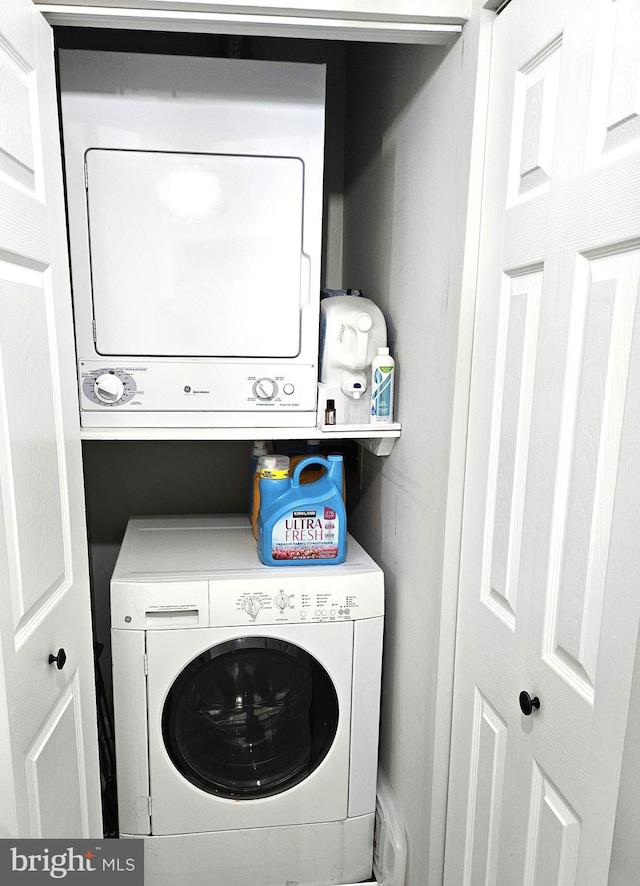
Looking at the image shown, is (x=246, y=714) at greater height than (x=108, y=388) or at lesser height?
lesser

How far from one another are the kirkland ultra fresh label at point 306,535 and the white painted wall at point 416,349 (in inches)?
7.2

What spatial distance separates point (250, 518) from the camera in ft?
6.95

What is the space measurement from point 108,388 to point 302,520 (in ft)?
1.95

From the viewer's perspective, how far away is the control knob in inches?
61.9

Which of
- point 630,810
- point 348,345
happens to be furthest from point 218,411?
point 630,810

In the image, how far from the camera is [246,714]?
1.73 m

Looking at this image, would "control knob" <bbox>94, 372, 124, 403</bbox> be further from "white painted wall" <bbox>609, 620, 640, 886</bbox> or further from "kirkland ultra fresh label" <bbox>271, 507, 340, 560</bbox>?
"white painted wall" <bbox>609, 620, 640, 886</bbox>

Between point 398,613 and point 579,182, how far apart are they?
1188 millimetres

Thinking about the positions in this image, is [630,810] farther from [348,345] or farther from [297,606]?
[348,345]

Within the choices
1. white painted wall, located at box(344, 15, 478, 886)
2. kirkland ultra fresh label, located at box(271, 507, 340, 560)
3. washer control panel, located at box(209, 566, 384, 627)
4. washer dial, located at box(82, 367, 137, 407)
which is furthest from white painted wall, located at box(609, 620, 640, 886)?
washer dial, located at box(82, 367, 137, 407)

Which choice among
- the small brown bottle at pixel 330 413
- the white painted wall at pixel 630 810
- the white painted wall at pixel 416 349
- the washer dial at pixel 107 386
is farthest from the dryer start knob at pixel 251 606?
the white painted wall at pixel 630 810

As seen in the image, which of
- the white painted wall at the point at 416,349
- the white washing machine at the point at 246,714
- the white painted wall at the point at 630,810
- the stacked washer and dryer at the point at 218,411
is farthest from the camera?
the white washing machine at the point at 246,714

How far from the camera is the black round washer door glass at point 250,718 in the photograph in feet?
5.49

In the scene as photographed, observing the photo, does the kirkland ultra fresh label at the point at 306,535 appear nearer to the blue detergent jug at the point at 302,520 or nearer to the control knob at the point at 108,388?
the blue detergent jug at the point at 302,520
